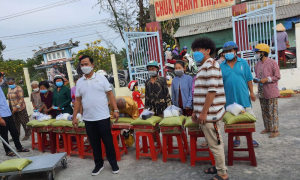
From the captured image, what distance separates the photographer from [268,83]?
4.27 m

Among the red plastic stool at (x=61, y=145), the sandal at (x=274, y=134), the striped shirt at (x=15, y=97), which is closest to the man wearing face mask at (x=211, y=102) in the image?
the sandal at (x=274, y=134)

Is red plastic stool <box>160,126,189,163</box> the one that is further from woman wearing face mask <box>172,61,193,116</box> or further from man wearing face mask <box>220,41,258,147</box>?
man wearing face mask <box>220,41,258,147</box>

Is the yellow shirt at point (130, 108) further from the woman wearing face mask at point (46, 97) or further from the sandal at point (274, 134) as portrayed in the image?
the sandal at point (274, 134)

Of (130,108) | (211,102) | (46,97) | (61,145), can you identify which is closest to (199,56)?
(211,102)

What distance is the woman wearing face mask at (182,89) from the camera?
410 cm

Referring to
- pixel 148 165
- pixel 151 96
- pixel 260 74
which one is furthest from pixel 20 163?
pixel 260 74

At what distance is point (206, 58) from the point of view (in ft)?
9.87

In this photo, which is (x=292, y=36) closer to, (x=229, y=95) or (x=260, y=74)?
(x=260, y=74)

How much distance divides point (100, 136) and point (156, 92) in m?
1.29

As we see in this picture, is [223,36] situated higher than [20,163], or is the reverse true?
[223,36]

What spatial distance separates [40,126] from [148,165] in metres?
2.60

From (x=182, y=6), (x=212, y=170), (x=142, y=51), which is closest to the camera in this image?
(x=212, y=170)

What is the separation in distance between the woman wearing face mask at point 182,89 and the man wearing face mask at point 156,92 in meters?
0.18

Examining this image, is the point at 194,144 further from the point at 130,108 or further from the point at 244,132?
the point at 130,108
